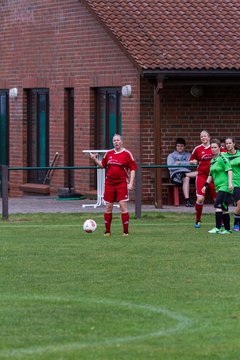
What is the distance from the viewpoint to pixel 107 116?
30250 millimetres

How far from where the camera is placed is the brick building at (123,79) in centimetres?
2775

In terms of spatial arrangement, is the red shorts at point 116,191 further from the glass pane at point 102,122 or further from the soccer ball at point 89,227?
the glass pane at point 102,122

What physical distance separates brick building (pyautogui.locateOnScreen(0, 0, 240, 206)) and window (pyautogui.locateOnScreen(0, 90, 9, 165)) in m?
1.31

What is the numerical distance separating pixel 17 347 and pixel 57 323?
1167mm

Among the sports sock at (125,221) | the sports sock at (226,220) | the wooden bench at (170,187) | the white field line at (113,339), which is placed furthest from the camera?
the wooden bench at (170,187)

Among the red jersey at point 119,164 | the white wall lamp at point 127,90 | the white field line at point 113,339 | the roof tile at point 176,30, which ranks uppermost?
the roof tile at point 176,30

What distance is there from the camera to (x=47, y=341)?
35.1 feet

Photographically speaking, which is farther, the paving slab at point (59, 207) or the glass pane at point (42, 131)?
the glass pane at point (42, 131)

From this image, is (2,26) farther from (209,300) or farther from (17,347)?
(17,347)

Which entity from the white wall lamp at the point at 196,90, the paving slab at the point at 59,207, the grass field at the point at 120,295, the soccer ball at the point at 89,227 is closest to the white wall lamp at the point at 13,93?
the paving slab at the point at 59,207

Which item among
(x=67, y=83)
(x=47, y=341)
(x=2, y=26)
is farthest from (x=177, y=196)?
(x=47, y=341)

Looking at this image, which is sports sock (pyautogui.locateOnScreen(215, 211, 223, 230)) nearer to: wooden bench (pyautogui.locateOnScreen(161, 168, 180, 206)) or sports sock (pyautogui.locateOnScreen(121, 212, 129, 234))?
sports sock (pyautogui.locateOnScreen(121, 212, 129, 234))

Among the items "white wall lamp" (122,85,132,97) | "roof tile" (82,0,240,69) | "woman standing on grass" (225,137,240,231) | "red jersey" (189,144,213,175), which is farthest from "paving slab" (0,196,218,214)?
"woman standing on grass" (225,137,240,231)

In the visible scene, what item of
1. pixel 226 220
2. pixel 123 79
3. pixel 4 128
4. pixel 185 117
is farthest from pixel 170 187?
pixel 4 128
